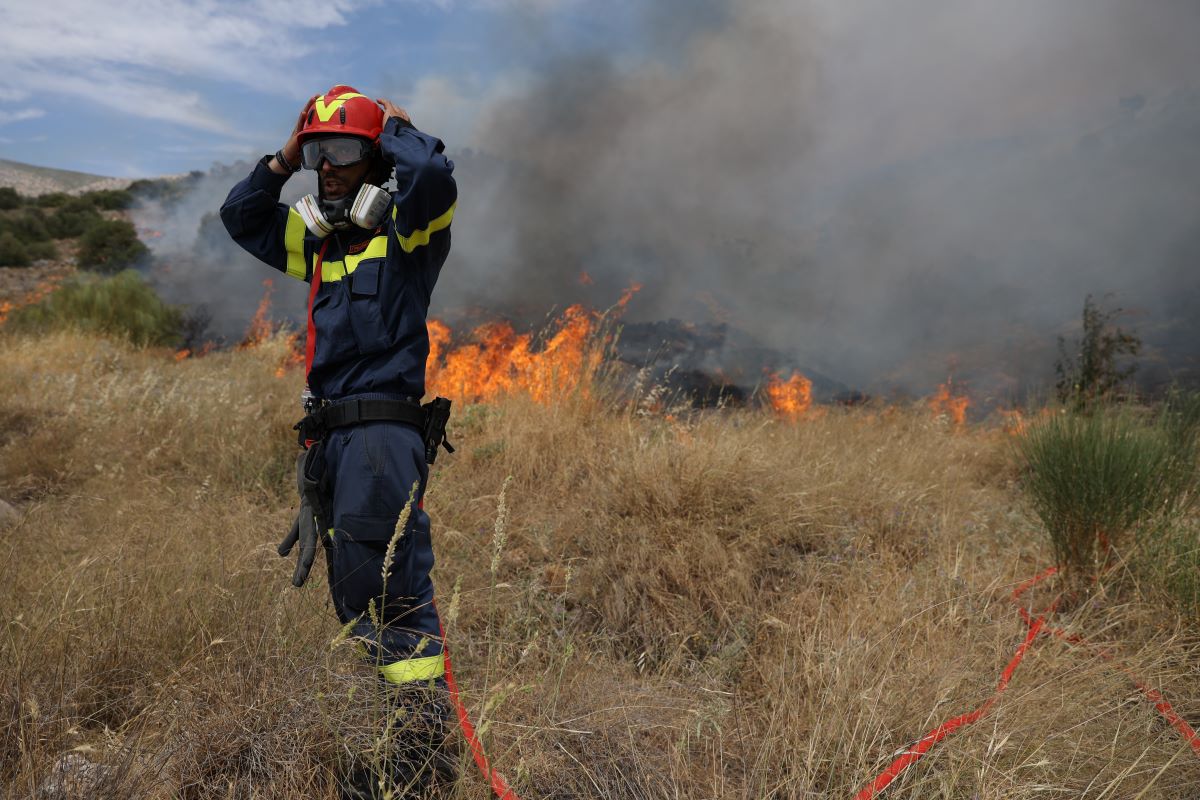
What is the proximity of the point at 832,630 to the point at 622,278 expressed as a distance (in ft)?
40.5

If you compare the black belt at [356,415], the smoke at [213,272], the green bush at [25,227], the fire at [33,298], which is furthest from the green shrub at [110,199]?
the black belt at [356,415]

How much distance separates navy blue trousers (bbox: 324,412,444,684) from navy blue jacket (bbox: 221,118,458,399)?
22 centimetres

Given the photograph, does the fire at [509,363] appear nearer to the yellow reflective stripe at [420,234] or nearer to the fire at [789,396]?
the fire at [789,396]

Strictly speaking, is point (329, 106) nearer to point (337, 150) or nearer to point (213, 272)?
point (337, 150)

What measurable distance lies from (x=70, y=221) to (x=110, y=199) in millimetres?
3616

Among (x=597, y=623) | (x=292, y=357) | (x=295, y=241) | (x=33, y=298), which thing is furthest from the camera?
(x=33, y=298)

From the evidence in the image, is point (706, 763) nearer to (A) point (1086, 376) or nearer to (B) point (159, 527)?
(B) point (159, 527)

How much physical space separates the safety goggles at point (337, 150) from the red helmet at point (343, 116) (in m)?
0.02

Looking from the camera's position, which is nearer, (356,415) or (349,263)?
(356,415)

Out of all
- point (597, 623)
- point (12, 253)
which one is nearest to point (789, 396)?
point (597, 623)

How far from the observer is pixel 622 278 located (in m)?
14.5

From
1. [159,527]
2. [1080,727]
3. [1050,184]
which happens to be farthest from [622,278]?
[1080,727]

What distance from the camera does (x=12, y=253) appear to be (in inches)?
725

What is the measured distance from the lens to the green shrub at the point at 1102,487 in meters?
3.36
